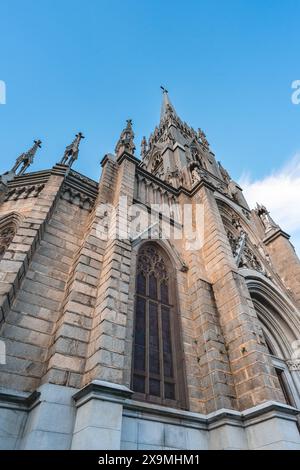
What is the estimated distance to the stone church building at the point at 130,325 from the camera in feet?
16.1

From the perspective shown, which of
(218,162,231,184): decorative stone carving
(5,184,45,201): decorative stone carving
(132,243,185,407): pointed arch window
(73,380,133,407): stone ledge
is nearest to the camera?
(73,380,133,407): stone ledge

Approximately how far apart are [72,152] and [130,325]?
26.7 feet

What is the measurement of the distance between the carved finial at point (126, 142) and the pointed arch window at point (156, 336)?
5.08 m

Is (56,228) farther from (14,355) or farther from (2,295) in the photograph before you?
(14,355)

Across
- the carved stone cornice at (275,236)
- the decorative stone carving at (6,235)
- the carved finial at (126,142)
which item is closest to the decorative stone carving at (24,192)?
the decorative stone carving at (6,235)

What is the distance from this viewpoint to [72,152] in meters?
11.9

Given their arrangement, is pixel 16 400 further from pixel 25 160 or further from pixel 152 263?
pixel 25 160

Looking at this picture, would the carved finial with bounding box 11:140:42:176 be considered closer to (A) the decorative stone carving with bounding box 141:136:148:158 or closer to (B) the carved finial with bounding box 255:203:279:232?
(B) the carved finial with bounding box 255:203:279:232

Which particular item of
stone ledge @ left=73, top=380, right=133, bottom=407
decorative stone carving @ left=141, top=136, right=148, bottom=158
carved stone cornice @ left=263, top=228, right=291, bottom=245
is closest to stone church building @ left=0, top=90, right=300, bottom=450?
stone ledge @ left=73, top=380, right=133, bottom=407

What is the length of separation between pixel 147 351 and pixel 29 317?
9.52 feet

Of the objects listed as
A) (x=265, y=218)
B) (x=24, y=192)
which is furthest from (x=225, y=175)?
(x=24, y=192)

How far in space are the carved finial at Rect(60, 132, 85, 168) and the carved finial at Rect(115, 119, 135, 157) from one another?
1775 mm

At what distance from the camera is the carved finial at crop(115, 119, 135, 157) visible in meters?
12.5

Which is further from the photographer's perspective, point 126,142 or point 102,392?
point 126,142
